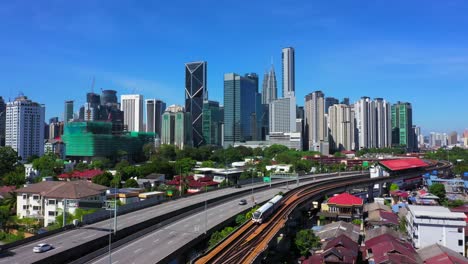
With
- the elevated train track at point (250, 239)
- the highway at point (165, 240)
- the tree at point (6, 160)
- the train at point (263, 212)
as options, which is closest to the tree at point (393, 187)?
the elevated train track at point (250, 239)

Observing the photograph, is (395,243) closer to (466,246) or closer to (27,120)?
(466,246)

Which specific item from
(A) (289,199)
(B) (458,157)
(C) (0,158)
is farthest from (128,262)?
(B) (458,157)

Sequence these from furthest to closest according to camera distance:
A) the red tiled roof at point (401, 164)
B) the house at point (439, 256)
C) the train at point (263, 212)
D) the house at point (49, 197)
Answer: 1. the red tiled roof at point (401, 164)
2. the house at point (49, 197)
3. the train at point (263, 212)
4. the house at point (439, 256)

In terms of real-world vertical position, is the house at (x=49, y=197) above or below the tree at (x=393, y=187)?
above

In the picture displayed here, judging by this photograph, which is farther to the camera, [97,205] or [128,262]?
[97,205]

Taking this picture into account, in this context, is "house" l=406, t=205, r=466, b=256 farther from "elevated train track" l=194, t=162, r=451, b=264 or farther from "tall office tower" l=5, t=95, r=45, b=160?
"tall office tower" l=5, t=95, r=45, b=160

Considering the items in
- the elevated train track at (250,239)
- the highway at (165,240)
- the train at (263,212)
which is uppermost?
the train at (263,212)

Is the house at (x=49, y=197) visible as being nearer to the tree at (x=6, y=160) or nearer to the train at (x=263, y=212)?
the train at (x=263, y=212)

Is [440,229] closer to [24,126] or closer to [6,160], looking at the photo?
[6,160]
